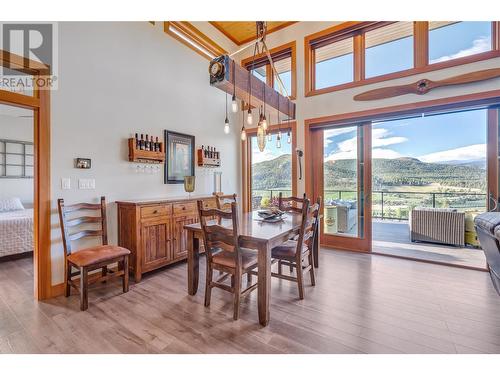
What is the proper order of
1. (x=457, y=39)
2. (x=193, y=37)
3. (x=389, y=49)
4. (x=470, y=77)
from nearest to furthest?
(x=470, y=77) → (x=457, y=39) → (x=389, y=49) → (x=193, y=37)

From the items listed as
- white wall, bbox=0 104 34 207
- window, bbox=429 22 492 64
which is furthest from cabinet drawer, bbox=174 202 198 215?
window, bbox=429 22 492 64

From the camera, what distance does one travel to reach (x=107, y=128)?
2.96 m

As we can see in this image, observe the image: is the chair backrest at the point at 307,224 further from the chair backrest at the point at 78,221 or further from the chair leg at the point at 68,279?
the chair leg at the point at 68,279

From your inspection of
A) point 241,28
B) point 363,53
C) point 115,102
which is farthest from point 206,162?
point 363,53

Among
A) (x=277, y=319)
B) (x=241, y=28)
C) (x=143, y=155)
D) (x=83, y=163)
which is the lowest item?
(x=277, y=319)

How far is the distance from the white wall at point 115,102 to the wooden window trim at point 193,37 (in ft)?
0.28

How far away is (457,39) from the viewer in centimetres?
334

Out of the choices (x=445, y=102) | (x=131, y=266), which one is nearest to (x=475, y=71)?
(x=445, y=102)

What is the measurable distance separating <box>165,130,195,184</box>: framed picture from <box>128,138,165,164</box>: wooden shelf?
8.4 inches

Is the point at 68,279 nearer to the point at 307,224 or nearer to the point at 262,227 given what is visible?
the point at 262,227

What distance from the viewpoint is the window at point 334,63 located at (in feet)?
13.5

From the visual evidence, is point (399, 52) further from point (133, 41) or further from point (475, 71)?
point (133, 41)

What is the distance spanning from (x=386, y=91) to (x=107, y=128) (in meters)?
4.09

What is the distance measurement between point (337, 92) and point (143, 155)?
3401 millimetres
